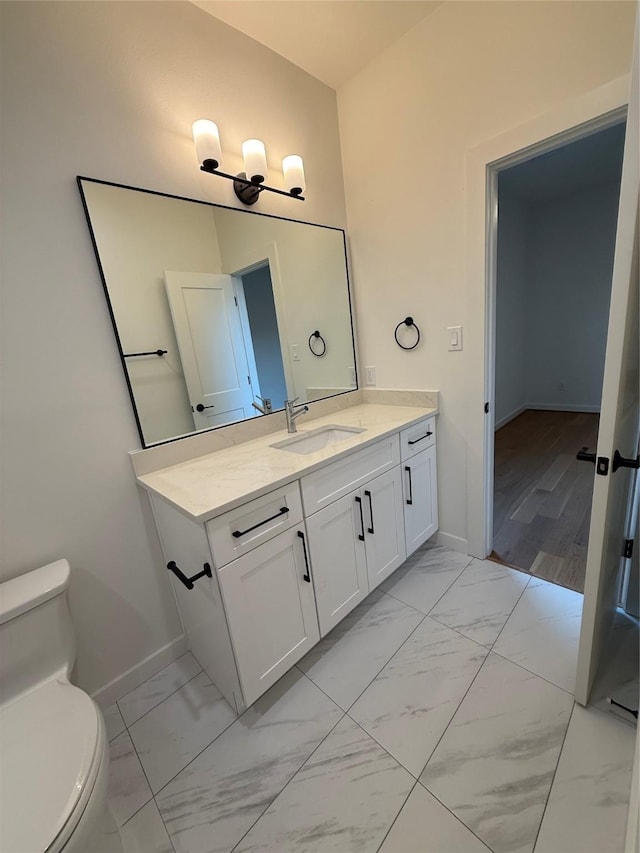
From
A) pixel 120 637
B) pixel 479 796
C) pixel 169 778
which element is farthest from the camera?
pixel 120 637

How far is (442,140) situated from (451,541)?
2108 millimetres

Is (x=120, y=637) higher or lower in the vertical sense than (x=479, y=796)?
higher

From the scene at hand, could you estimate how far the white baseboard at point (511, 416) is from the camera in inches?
175

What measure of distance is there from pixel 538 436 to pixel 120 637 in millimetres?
4150

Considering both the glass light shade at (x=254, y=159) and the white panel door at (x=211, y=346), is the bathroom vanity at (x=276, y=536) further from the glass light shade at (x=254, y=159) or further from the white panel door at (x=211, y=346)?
the glass light shade at (x=254, y=159)

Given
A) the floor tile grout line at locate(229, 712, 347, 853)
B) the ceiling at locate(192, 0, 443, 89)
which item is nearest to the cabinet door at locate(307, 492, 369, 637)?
the floor tile grout line at locate(229, 712, 347, 853)

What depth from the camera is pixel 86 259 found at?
4.03 ft

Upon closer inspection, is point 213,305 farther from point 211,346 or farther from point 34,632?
point 34,632

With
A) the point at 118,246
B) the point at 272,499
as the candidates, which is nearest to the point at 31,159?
the point at 118,246

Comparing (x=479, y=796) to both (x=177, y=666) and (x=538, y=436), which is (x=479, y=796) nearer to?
(x=177, y=666)

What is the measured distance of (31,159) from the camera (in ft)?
3.62

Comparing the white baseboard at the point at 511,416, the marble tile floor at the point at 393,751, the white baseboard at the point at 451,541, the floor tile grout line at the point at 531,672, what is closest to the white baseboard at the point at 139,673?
the marble tile floor at the point at 393,751

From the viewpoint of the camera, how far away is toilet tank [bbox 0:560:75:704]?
1.01 metres

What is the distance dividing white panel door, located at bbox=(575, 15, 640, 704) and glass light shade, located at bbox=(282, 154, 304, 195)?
4.09 feet
